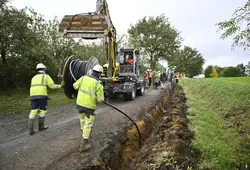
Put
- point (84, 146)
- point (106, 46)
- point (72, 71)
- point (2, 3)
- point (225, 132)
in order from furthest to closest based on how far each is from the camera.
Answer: point (2, 3) < point (106, 46) < point (72, 71) < point (225, 132) < point (84, 146)

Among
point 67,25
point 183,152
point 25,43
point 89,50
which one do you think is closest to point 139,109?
point 67,25

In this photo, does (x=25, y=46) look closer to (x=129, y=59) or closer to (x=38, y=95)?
(x=129, y=59)

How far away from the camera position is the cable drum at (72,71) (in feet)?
24.3

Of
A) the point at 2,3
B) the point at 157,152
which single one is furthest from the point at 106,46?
the point at 2,3

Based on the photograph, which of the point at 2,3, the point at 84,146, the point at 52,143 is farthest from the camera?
the point at 2,3

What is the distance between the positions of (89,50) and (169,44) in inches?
799

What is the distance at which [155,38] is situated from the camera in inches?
1554

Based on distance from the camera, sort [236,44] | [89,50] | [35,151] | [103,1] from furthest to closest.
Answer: [89,50] < [103,1] < [236,44] < [35,151]

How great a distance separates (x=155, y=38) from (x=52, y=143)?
34991mm

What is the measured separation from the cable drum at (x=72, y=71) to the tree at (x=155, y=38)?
106 feet

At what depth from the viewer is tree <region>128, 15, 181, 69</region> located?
39.1 meters

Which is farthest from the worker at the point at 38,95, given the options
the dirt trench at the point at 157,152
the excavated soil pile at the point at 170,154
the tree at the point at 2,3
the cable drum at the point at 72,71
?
the tree at the point at 2,3

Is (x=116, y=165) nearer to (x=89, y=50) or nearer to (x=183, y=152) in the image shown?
(x=183, y=152)

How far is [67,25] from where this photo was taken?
33.1ft
